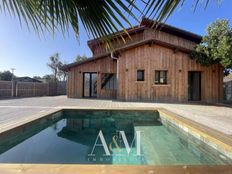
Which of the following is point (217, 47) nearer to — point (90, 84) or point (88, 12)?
point (90, 84)

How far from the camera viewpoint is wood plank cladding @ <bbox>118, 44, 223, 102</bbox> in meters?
13.2

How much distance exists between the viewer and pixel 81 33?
132 centimetres

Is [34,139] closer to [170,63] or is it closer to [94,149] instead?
[94,149]

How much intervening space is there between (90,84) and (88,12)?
15.4 metres

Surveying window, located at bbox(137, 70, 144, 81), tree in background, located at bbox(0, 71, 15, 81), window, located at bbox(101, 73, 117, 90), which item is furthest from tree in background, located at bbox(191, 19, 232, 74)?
tree in background, located at bbox(0, 71, 15, 81)

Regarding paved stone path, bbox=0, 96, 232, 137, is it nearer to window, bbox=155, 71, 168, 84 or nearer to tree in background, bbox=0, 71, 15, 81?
window, bbox=155, 71, 168, 84

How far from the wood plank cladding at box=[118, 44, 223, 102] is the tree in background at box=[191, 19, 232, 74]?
0.81m

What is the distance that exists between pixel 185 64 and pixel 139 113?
642 centimetres

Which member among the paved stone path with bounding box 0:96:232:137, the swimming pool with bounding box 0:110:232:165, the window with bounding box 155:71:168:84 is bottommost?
the swimming pool with bounding box 0:110:232:165

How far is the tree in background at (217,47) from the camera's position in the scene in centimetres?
1061

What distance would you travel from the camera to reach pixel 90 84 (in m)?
16.5

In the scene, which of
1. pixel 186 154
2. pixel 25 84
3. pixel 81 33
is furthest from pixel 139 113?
pixel 25 84

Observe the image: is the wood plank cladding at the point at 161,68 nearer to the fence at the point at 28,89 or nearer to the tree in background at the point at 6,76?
the fence at the point at 28,89

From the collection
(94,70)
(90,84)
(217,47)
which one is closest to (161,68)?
(217,47)
